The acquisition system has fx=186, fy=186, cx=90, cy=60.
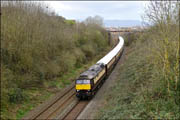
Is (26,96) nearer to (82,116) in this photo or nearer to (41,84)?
(41,84)

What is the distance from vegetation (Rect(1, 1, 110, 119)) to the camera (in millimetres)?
15742

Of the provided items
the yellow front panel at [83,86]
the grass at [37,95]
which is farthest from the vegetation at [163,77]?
the grass at [37,95]

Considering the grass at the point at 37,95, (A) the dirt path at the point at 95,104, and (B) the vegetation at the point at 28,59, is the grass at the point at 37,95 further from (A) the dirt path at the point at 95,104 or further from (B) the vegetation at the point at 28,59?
(A) the dirt path at the point at 95,104

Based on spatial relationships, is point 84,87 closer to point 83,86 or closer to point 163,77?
point 83,86

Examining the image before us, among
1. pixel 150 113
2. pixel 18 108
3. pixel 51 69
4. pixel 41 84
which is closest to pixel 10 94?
pixel 18 108

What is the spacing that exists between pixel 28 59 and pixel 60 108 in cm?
625

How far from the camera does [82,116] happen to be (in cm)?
1391

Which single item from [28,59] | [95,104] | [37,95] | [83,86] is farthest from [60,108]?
[28,59]

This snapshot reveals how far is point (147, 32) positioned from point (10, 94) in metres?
11.9

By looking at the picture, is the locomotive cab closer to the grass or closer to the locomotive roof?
the locomotive roof

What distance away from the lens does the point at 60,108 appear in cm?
1562

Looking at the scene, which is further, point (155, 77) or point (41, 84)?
point (41, 84)

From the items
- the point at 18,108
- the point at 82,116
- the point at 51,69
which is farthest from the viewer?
the point at 51,69

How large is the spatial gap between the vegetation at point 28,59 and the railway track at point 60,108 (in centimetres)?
99
